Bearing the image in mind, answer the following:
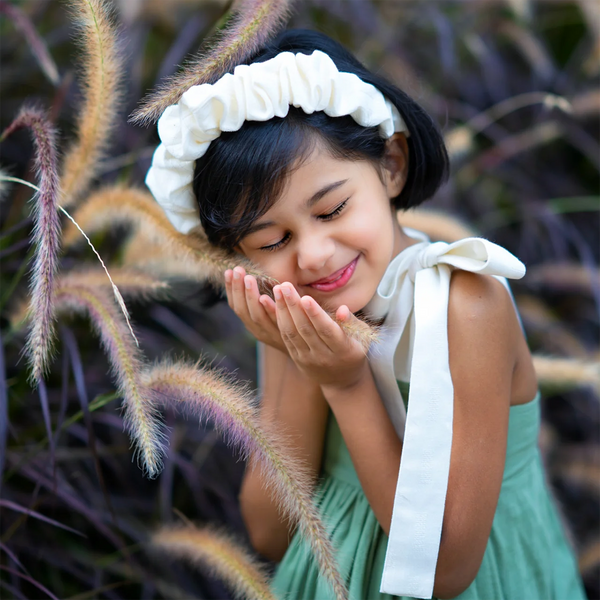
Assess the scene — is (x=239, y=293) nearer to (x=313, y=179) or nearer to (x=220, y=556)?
(x=313, y=179)

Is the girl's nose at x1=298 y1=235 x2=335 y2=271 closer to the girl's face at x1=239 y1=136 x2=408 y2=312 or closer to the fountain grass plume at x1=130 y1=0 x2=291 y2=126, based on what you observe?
the girl's face at x1=239 y1=136 x2=408 y2=312

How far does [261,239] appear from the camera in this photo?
100cm

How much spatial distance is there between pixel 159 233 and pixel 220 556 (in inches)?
24.7

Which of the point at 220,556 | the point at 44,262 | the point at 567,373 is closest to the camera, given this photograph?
the point at 44,262

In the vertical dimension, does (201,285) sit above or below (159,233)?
below

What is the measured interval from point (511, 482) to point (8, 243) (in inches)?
50.7

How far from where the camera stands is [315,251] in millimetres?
953

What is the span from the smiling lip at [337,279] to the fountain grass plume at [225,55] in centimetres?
38

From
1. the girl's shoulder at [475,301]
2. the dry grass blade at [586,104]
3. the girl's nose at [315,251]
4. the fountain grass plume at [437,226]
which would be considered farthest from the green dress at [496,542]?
the dry grass blade at [586,104]

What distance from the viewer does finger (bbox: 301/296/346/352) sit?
898 millimetres

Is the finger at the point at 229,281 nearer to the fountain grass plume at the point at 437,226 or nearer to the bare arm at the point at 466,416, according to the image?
the bare arm at the point at 466,416

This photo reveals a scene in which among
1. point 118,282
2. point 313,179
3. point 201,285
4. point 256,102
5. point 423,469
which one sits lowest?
point 201,285

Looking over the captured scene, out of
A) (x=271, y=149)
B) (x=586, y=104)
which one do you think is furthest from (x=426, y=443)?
(x=586, y=104)

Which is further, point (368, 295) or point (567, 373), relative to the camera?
point (567, 373)
